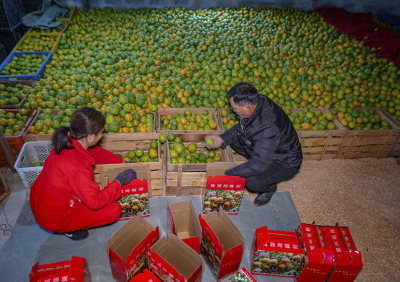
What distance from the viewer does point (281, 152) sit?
12.1ft

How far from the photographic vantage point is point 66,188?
2.88 m

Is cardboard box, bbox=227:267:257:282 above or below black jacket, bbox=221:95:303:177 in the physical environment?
below

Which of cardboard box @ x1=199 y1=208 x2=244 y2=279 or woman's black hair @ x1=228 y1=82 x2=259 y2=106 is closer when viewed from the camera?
cardboard box @ x1=199 y1=208 x2=244 y2=279

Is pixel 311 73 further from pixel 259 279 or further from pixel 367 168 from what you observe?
pixel 259 279

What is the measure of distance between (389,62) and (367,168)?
412 centimetres

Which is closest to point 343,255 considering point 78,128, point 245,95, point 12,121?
point 245,95

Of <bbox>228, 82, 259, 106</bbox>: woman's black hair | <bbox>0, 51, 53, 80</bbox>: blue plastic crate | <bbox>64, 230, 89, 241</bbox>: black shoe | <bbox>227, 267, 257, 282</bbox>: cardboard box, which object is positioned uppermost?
<bbox>228, 82, 259, 106</bbox>: woman's black hair

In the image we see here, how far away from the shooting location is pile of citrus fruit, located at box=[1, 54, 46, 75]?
5836 millimetres

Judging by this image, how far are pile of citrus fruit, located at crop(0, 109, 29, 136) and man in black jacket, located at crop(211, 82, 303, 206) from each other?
12.0ft

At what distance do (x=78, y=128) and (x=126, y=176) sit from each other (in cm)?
99

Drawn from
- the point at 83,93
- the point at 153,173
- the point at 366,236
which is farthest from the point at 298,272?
the point at 83,93

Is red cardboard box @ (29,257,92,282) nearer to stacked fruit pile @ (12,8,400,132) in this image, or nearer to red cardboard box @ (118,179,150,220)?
red cardboard box @ (118,179,150,220)

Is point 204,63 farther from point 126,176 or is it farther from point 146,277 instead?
point 146,277

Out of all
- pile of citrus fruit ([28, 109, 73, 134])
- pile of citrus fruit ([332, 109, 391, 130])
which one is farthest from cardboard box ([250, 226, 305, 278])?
pile of citrus fruit ([28, 109, 73, 134])
